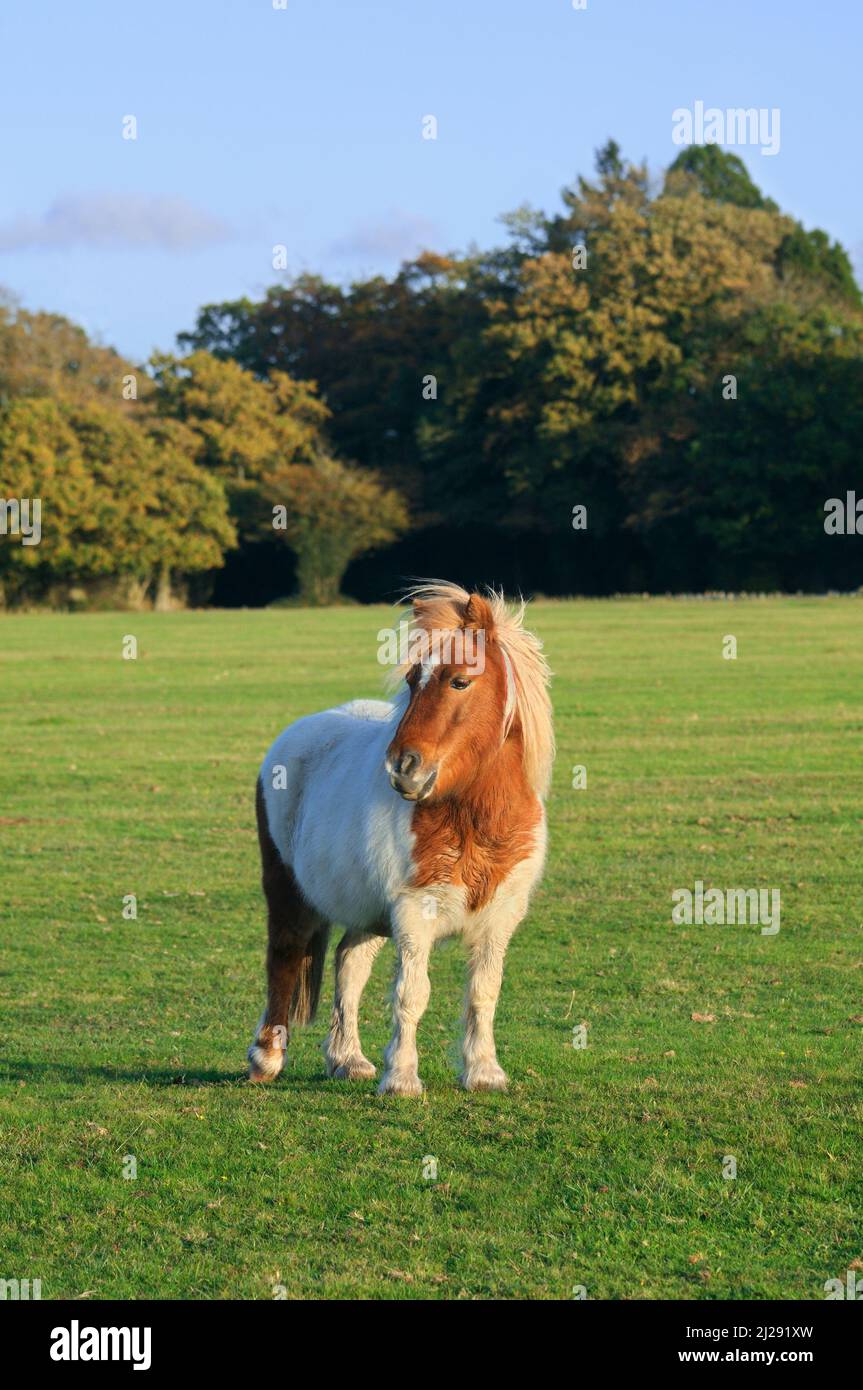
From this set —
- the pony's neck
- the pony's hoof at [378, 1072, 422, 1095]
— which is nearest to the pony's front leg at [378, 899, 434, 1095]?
the pony's hoof at [378, 1072, 422, 1095]

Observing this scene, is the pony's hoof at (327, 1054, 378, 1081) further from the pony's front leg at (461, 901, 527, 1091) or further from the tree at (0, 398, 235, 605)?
the tree at (0, 398, 235, 605)

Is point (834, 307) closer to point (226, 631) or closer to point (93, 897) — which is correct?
point (226, 631)

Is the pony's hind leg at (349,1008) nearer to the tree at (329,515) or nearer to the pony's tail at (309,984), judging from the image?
the pony's tail at (309,984)

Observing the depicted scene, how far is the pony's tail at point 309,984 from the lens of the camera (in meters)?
7.68

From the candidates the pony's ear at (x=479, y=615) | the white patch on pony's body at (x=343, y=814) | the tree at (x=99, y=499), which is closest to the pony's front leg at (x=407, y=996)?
the white patch on pony's body at (x=343, y=814)

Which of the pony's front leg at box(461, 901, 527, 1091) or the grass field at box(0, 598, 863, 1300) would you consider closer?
the grass field at box(0, 598, 863, 1300)

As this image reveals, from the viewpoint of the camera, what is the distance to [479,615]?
22.5 feet

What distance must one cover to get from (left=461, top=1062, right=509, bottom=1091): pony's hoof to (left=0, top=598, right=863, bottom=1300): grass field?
83 mm

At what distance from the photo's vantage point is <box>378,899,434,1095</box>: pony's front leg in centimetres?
673

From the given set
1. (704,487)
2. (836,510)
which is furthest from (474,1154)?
(704,487)

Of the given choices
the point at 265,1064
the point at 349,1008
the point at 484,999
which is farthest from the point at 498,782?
the point at 265,1064

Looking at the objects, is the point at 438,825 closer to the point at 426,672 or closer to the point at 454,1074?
the point at 426,672

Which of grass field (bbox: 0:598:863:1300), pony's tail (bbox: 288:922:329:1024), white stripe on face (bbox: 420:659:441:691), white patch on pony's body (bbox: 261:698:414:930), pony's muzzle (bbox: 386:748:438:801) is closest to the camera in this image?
grass field (bbox: 0:598:863:1300)

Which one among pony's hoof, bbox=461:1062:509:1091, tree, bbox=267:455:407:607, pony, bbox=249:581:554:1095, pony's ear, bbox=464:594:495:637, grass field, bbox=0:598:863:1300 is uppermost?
tree, bbox=267:455:407:607
